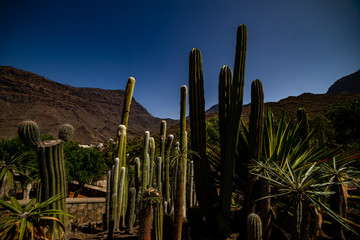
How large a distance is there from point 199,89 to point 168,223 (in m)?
2.80

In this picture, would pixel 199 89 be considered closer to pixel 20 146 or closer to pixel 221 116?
pixel 221 116

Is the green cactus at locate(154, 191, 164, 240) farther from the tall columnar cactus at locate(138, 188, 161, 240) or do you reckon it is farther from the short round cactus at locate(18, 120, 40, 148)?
the short round cactus at locate(18, 120, 40, 148)

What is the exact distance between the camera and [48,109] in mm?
99500

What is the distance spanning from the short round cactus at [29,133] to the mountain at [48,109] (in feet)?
243

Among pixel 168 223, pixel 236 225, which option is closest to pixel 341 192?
Answer: pixel 236 225

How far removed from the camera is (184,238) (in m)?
3.54

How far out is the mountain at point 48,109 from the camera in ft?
278

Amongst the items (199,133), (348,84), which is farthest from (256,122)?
(348,84)

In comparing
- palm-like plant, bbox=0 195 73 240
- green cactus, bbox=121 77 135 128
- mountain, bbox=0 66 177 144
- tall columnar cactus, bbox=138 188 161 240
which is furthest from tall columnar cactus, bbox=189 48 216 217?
mountain, bbox=0 66 177 144

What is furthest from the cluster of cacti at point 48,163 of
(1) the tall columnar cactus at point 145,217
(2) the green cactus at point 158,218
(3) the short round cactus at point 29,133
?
(2) the green cactus at point 158,218

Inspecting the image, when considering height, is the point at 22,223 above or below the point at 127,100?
below

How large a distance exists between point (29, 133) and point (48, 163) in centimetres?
44

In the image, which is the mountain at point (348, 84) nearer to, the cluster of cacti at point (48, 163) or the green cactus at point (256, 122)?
the green cactus at point (256, 122)

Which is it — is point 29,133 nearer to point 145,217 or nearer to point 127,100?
point 145,217
